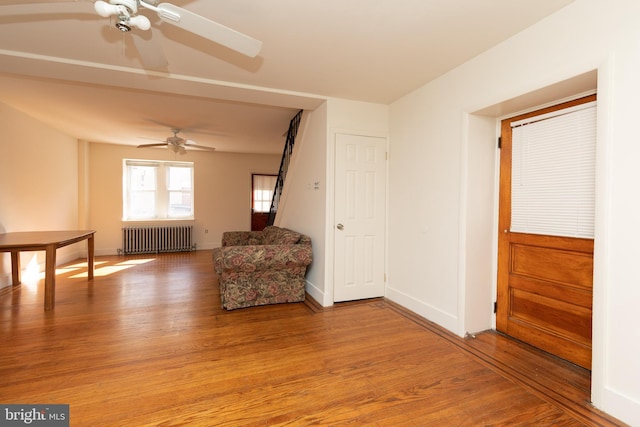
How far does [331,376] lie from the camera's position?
2.18m

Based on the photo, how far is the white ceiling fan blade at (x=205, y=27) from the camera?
158 cm

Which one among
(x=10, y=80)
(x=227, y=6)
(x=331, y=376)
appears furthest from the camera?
(x=10, y=80)

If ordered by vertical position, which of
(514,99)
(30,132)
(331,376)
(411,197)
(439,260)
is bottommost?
(331,376)

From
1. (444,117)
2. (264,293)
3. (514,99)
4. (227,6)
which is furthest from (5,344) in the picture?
(514,99)

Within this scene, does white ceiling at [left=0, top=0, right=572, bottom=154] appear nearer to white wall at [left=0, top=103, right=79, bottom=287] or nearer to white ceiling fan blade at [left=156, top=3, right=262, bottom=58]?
white ceiling fan blade at [left=156, top=3, right=262, bottom=58]

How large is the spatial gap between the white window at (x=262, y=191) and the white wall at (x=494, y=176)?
534 centimetres

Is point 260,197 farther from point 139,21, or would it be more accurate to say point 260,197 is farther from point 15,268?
point 139,21

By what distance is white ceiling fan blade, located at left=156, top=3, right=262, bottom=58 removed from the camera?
158cm

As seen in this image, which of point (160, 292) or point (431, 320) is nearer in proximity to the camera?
point (431, 320)

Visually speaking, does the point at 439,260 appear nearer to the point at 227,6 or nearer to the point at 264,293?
the point at 264,293

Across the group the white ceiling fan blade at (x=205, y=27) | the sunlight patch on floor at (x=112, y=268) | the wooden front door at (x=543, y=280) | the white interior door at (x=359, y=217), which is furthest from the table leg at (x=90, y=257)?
the wooden front door at (x=543, y=280)

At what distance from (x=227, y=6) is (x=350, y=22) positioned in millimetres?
888

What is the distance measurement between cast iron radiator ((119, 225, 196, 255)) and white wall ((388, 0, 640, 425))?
5.83m

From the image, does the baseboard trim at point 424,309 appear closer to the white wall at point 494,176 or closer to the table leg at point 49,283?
the white wall at point 494,176
